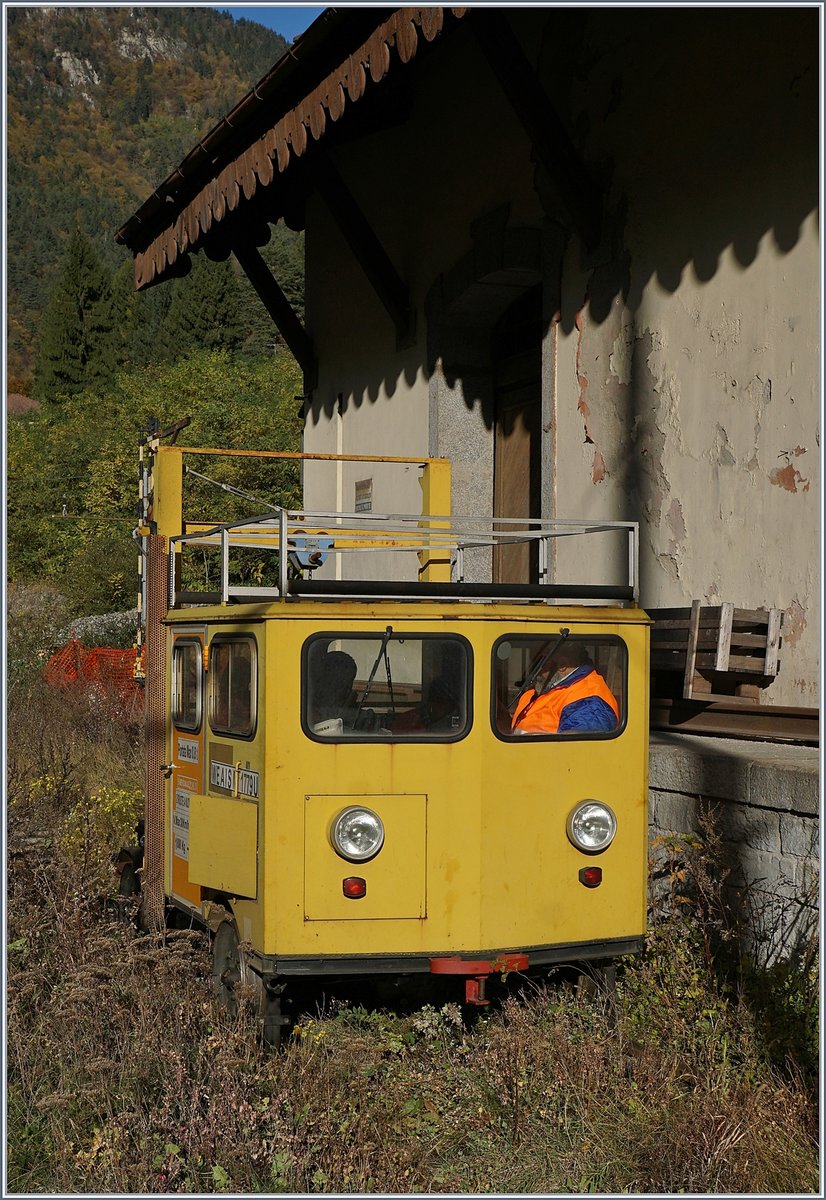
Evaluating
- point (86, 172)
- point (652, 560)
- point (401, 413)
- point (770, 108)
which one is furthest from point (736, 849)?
point (86, 172)

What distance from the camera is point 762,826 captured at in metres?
6.07

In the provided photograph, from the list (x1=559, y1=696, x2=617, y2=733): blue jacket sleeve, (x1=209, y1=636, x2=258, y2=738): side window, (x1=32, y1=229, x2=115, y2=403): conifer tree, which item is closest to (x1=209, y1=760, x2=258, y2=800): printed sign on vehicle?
(x1=209, y1=636, x2=258, y2=738): side window

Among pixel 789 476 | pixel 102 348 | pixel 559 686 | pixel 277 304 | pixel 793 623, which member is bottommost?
pixel 559 686

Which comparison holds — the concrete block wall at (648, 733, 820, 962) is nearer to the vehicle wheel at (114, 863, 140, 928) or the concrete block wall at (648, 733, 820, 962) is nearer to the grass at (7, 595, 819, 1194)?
the grass at (7, 595, 819, 1194)

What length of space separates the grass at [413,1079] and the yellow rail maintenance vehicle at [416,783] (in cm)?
32

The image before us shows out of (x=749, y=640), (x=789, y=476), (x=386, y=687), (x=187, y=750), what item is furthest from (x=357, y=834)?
(x=789, y=476)

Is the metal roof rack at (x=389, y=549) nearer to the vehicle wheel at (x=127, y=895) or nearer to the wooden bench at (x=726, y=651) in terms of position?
the wooden bench at (x=726, y=651)

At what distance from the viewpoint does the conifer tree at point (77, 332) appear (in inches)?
2808

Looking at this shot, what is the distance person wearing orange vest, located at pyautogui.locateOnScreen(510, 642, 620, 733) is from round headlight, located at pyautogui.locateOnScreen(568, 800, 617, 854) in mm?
341

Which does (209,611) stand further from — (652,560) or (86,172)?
(86,172)

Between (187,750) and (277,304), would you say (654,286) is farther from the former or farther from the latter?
(277,304)

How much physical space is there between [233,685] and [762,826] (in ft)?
8.45

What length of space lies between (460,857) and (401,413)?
7643 mm

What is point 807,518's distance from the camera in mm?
7176
